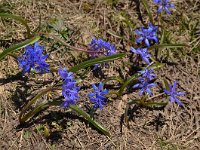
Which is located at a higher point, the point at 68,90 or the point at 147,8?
the point at 147,8

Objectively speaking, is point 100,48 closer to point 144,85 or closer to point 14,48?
point 144,85

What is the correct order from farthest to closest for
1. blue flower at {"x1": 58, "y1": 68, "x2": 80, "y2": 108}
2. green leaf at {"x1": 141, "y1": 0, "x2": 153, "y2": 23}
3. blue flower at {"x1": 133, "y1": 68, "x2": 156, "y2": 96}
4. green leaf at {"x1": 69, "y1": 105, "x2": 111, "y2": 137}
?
green leaf at {"x1": 141, "y1": 0, "x2": 153, "y2": 23} → blue flower at {"x1": 133, "y1": 68, "x2": 156, "y2": 96} → green leaf at {"x1": 69, "y1": 105, "x2": 111, "y2": 137} → blue flower at {"x1": 58, "y1": 68, "x2": 80, "y2": 108}

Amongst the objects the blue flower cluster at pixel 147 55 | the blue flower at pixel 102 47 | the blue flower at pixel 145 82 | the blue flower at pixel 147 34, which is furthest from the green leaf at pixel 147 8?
the blue flower at pixel 145 82

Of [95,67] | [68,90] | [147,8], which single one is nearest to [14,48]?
[68,90]

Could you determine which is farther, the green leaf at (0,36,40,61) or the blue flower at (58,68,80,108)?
the green leaf at (0,36,40,61)

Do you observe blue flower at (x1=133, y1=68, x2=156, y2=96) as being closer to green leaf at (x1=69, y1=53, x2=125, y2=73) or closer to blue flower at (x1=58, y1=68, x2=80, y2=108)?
green leaf at (x1=69, y1=53, x2=125, y2=73)

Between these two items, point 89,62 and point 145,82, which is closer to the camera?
point 89,62

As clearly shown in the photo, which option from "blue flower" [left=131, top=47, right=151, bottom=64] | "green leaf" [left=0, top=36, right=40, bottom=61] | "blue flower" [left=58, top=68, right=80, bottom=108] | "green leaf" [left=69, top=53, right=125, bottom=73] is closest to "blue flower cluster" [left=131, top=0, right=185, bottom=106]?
"blue flower" [left=131, top=47, right=151, bottom=64]

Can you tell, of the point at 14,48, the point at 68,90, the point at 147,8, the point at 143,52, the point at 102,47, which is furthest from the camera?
the point at 147,8

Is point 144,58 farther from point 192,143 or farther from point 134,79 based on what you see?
point 192,143
